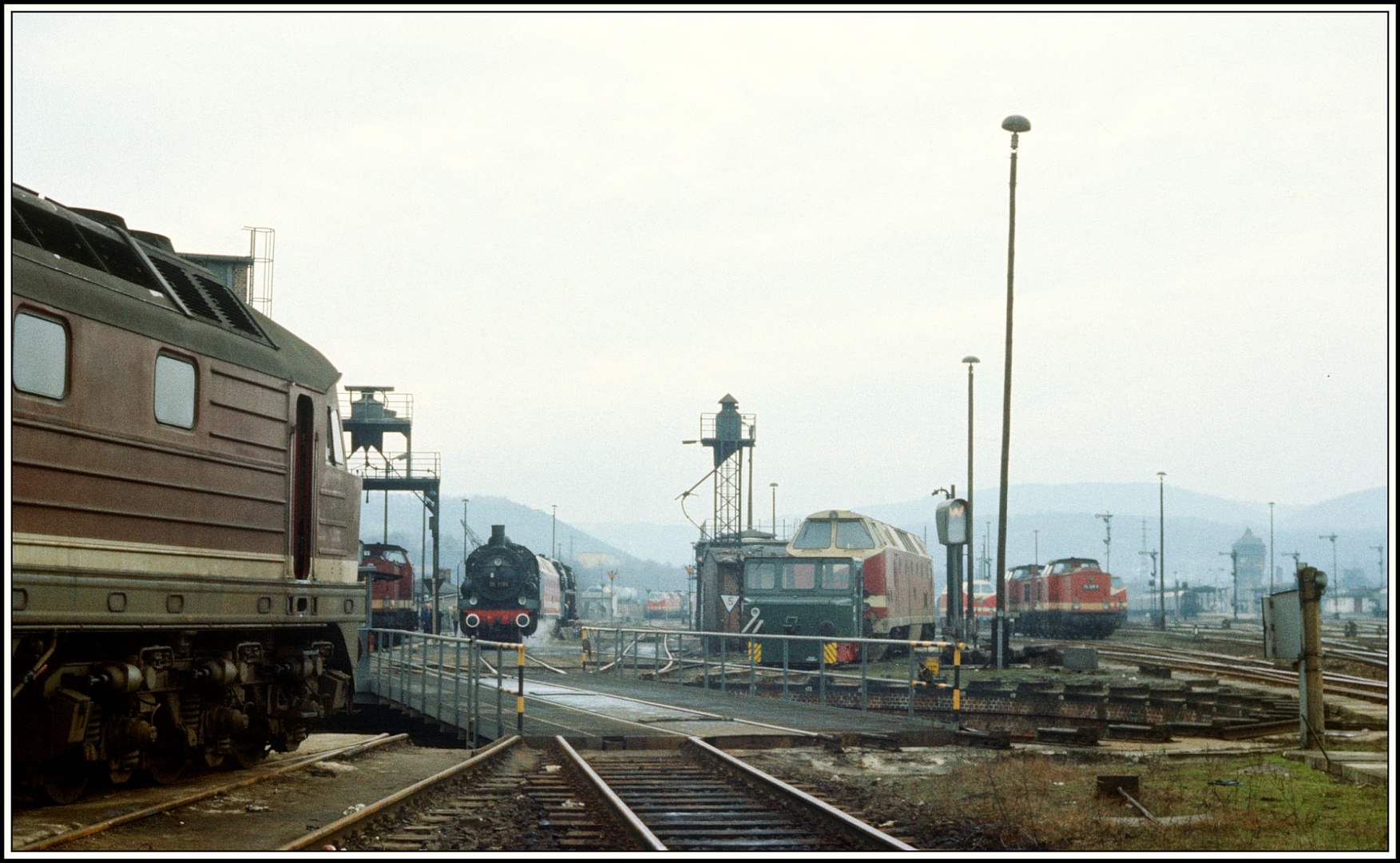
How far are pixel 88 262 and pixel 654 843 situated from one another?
17.9ft

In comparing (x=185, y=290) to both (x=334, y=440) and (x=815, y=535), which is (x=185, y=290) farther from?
(x=815, y=535)

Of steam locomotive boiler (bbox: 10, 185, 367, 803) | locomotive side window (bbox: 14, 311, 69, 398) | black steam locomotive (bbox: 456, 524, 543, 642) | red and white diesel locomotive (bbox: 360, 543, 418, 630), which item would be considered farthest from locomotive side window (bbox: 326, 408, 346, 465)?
black steam locomotive (bbox: 456, 524, 543, 642)

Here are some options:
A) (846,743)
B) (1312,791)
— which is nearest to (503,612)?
(846,743)

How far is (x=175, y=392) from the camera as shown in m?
9.53

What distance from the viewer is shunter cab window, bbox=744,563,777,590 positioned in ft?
96.4

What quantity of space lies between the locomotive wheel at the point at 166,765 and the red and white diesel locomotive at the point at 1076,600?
39.4 m

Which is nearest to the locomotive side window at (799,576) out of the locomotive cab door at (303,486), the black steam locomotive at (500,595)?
the black steam locomotive at (500,595)

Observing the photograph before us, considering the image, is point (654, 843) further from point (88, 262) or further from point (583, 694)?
point (583, 694)

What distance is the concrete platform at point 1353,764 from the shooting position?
10.7 meters

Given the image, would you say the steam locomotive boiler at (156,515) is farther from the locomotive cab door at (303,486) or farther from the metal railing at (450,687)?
the metal railing at (450,687)

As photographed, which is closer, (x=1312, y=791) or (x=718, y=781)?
(x=1312, y=791)

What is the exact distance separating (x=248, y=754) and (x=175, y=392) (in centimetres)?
374

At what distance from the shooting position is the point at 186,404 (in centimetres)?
966

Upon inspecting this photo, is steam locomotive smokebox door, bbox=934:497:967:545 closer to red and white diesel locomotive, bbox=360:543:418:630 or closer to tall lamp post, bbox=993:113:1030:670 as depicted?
tall lamp post, bbox=993:113:1030:670
